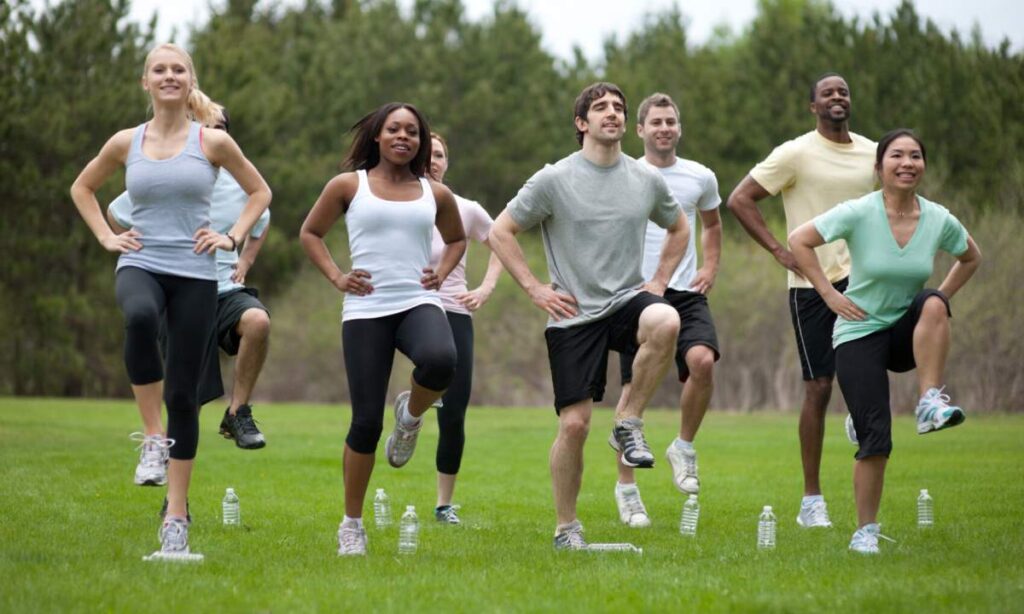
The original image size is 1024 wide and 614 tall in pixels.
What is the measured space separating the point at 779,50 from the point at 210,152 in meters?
40.8

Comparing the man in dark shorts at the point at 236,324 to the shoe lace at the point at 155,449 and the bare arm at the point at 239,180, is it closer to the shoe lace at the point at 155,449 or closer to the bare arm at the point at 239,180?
the bare arm at the point at 239,180

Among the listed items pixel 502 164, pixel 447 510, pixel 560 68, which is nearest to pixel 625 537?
pixel 447 510

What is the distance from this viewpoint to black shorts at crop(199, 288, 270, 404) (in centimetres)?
1038

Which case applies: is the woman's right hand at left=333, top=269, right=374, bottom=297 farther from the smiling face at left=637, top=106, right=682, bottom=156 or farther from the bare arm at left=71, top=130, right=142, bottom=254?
the smiling face at left=637, top=106, right=682, bottom=156

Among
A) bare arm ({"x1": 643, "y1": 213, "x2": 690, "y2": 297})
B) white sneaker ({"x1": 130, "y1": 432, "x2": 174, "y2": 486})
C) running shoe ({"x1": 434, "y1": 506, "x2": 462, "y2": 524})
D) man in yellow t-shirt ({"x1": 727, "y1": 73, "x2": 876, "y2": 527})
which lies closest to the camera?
white sneaker ({"x1": 130, "y1": 432, "x2": 174, "y2": 486})

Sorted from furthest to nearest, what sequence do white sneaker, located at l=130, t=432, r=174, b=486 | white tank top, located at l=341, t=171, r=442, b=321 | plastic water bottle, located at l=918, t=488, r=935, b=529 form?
plastic water bottle, located at l=918, t=488, r=935, b=529 → white tank top, located at l=341, t=171, r=442, b=321 → white sneaker, located at l=130, t=432, r=174, b=486

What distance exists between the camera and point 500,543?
9359 mm

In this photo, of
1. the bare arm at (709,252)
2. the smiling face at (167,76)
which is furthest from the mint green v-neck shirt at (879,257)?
the smiling face at (167,76)

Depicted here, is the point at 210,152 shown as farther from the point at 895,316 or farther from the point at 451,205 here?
the point at 895,316

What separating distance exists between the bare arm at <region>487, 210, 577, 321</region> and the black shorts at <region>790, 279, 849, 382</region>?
2.34 metres

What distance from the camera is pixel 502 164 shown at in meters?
48.3

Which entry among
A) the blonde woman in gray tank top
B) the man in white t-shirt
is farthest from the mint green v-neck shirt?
the blonde woman in gray tank top

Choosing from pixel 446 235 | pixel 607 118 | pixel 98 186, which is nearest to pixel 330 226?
pixel 446 235

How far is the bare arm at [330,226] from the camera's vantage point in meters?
8.42
